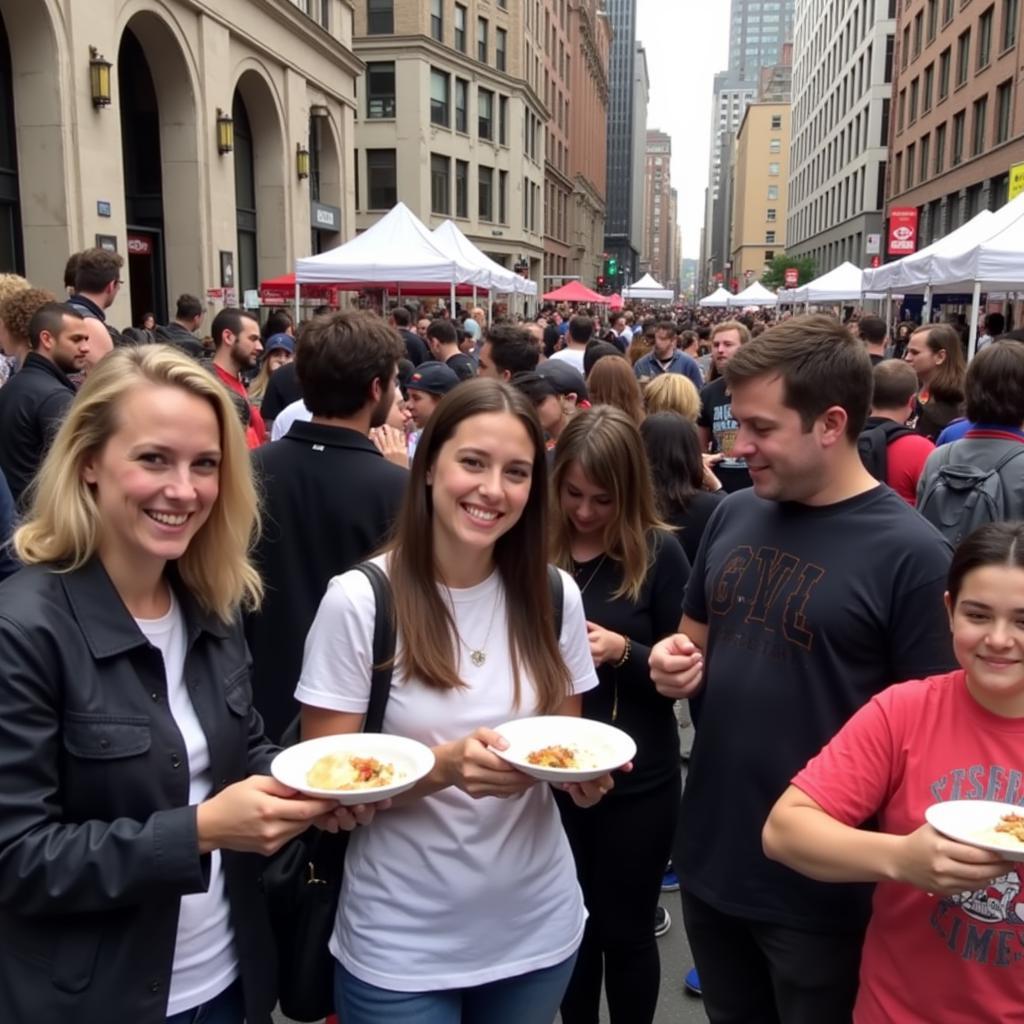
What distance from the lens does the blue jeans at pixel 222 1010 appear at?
1913 mm

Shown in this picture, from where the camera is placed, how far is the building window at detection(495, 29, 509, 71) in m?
45.6

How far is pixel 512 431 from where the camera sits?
7.35 ft

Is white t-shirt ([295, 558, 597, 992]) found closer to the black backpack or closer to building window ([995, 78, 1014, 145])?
the black backpack

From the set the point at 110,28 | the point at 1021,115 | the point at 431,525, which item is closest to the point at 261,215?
the point at 110,28

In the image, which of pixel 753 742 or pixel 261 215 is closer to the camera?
Result: pixel 753 742

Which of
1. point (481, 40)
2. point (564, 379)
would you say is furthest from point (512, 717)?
point (481, 40)

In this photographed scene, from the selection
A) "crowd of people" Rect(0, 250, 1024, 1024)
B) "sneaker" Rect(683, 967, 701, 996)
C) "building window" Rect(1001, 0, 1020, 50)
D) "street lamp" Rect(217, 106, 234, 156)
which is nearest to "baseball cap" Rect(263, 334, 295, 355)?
"crowd of people" Rect(0, 250, 1024, 1024)

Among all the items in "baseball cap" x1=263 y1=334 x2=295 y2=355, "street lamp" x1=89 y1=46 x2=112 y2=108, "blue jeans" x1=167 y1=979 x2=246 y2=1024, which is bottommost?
"blue jeans" x1=167 y1=979 x2=246 y2=1024

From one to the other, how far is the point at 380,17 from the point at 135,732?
143ft

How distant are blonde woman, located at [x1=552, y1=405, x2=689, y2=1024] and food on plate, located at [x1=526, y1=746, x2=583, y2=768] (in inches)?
30.8

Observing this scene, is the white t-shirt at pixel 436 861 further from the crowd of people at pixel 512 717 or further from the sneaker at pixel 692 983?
the sneaker at pixel 692 983

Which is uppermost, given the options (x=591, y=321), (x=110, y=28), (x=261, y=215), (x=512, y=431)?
(x=110, y=28)

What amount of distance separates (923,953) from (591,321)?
29.6ft

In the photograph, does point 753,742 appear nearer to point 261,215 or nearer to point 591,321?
point 591,321
